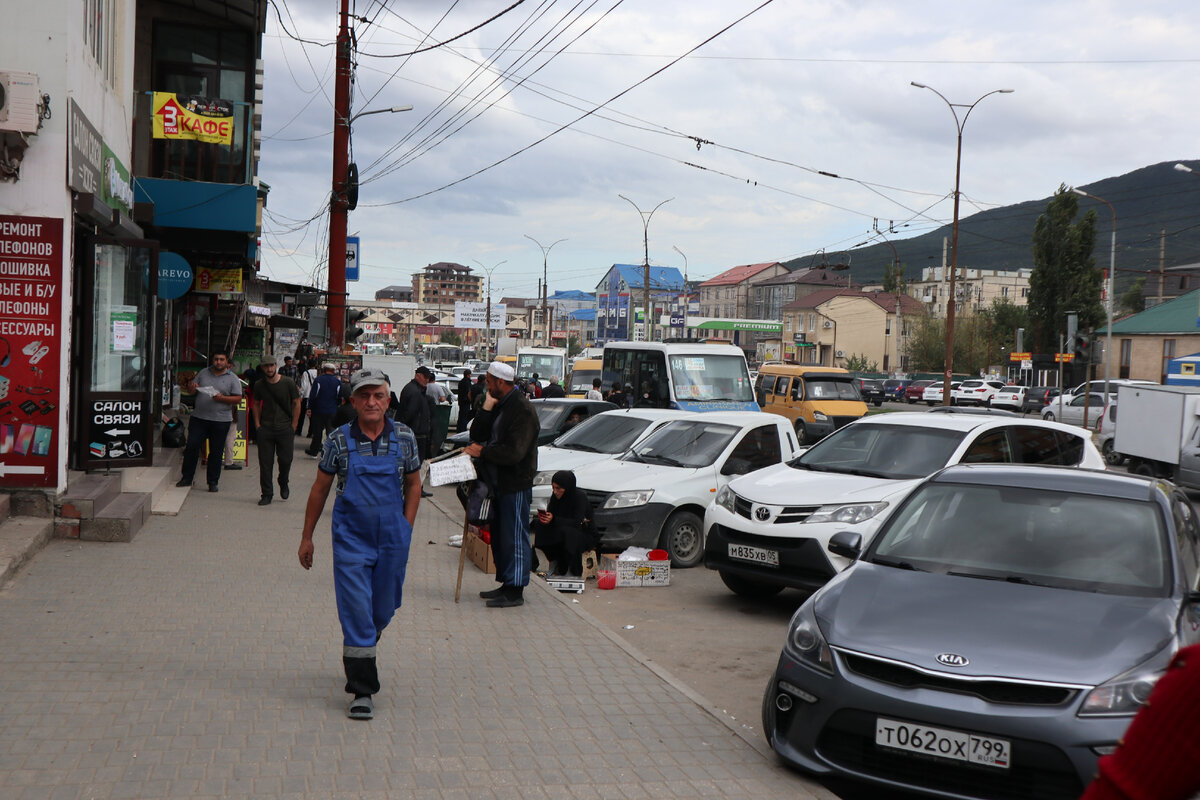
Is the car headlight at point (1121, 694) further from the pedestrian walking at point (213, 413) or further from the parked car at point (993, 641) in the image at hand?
the pedestrian walking at point (213, 413)

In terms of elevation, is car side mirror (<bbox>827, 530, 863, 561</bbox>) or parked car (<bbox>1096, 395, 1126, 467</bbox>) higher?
car side mirror (<bbox>827, 530, 863, 561</bbox>)

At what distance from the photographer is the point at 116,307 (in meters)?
11.9

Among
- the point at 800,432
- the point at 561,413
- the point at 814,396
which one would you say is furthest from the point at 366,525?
the point at 814,396

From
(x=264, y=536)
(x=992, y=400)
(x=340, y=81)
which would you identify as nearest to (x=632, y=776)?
(x=264, y=536)

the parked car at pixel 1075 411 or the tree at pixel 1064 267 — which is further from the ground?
the tree at pixel 1064 267

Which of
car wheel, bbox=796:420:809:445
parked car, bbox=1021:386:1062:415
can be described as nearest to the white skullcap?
car wheel, bbox=796:420:809:445

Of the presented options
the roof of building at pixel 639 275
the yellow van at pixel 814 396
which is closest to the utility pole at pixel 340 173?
the yellow van at pixel 814 396

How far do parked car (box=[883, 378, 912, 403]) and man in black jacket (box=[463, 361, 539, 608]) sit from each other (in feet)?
202

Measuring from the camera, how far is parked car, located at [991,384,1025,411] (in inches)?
2242

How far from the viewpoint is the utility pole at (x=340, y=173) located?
73.4ft

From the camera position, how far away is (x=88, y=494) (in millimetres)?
10156

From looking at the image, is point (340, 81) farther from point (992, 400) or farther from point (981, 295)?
point (981, 295)

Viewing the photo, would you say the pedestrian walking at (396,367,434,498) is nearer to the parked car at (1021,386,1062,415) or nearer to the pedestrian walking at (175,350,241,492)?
the pedestrian walking at (175,350,241,492)

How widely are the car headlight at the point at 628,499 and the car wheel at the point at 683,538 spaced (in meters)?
0.37
